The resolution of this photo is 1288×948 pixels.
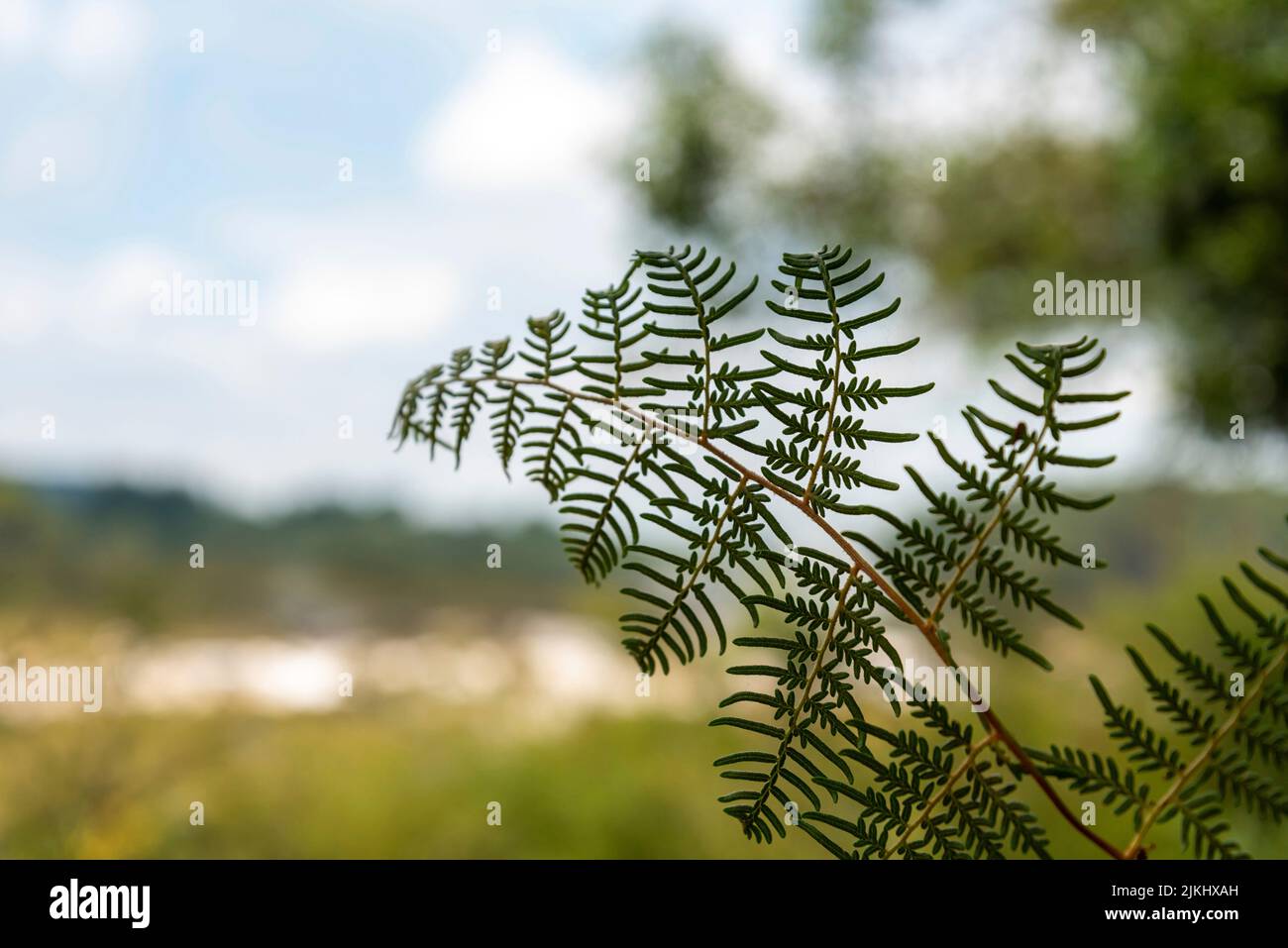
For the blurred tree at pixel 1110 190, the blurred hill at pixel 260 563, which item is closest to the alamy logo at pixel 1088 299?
the blurred tree at pixel 1110 190

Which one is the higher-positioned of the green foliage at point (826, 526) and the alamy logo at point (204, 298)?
the alamy logo at point (204, 298)

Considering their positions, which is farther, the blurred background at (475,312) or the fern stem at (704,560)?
the blurred background at (475,312)

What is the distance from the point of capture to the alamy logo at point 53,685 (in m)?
2.31

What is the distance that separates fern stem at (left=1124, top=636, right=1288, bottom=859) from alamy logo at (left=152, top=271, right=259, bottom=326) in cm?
122

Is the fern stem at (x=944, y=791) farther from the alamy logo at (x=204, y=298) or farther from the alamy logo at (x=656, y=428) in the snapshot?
the alamy logo at (x=204, y=298)

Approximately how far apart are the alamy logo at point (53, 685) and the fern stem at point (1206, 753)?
248cm

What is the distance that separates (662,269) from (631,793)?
2.45 meters

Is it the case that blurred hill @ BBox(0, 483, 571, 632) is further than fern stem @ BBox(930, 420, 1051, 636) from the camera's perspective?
Yes

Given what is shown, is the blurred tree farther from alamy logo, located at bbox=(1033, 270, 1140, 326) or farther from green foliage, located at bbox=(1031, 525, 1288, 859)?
green foliage, located at bbox=(1031, 525, 1288, 859)
